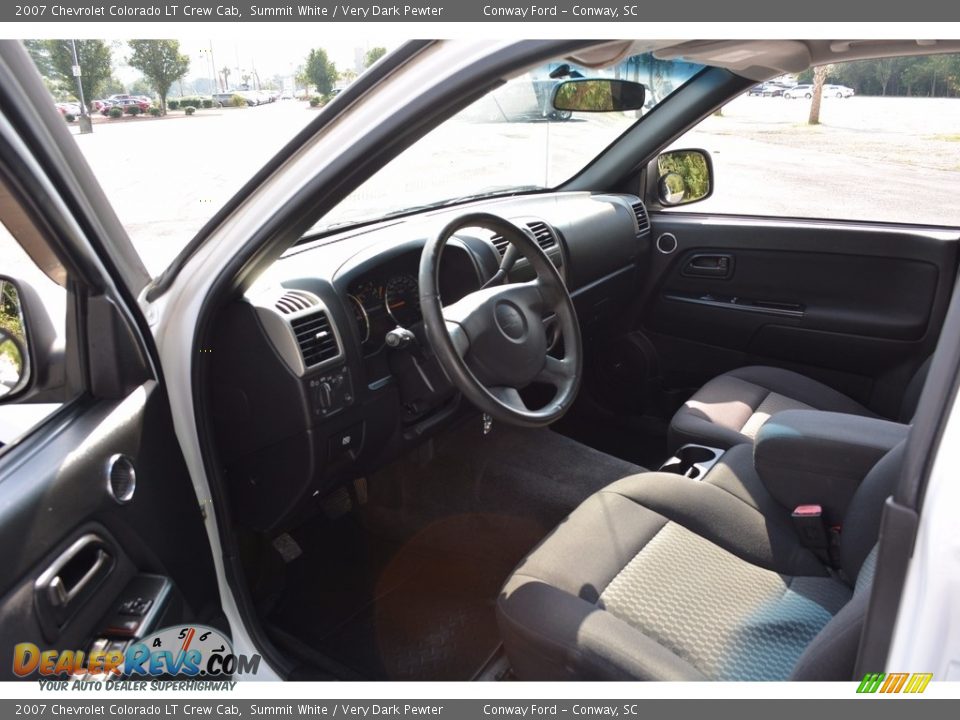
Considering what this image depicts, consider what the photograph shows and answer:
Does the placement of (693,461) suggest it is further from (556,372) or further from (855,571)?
(855,571)

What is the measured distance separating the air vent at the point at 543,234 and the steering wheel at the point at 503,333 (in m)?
0.58

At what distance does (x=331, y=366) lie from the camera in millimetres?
1894

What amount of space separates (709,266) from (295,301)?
2.05 metres

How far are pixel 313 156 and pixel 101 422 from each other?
2.16 ft

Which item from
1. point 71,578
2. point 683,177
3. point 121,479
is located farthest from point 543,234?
point 71,578

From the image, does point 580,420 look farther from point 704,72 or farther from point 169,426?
point 169,426

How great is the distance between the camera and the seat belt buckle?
1765mm

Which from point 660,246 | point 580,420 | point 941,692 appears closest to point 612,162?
point 660,246

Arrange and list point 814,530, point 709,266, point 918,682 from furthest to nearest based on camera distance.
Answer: point 709,266 → point 814,530 → point 918,682

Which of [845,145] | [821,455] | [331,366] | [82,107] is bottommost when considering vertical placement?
[821,455]

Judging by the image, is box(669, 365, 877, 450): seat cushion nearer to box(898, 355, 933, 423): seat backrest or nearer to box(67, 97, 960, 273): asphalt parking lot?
box(898, 355, 933, 423): seat backrest

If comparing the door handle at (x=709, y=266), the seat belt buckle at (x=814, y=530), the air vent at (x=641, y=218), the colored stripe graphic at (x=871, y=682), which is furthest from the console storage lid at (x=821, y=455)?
the air vent at (x=641, y=218)

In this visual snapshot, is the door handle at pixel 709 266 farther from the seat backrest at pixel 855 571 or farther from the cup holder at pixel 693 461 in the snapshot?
the seat backrest at pixel 855 571

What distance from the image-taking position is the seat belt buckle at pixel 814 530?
176cm
